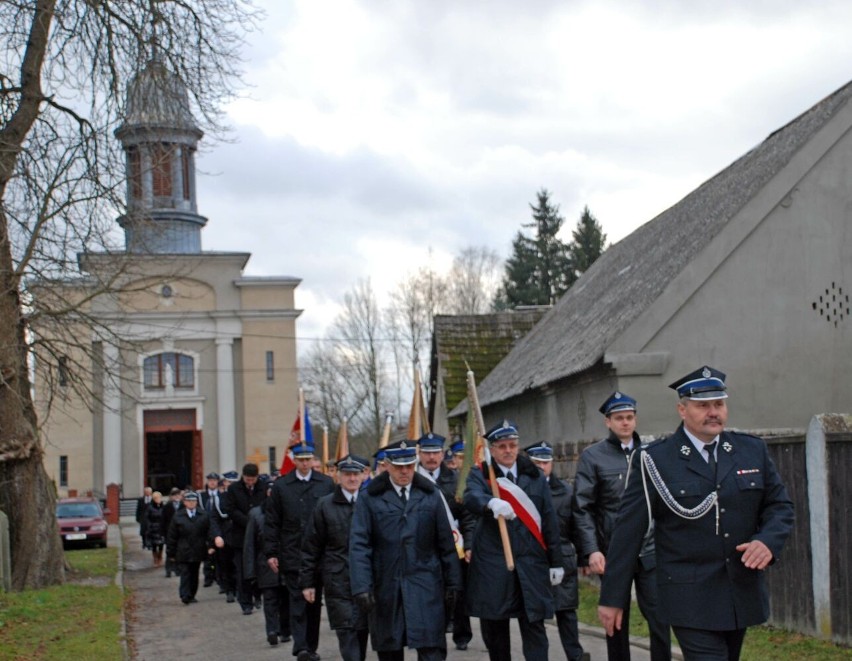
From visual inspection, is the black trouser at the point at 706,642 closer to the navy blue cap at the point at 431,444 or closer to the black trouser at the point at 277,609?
the navy blue cap at the point at 431,444

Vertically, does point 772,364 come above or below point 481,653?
above

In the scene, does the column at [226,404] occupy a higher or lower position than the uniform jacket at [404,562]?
higher

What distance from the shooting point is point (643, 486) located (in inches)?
252

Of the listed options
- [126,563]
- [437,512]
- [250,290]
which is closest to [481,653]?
[437,512]

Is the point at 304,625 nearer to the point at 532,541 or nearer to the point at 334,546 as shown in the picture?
the point at 334,546

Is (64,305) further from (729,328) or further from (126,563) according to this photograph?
(126,563)

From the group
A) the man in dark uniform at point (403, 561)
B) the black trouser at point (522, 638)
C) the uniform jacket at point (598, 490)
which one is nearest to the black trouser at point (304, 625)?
the man in dark uniform at point (403, 561)

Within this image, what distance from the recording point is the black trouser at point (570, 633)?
1036 cm

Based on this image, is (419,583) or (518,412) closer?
(419,583)

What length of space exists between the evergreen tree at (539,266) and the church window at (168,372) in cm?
1716

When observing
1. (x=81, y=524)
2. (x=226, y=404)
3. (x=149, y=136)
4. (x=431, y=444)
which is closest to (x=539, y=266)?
(x=226, y=404)

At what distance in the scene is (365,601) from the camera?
905cm

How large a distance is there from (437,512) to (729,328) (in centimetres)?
1030

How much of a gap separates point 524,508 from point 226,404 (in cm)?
5103
